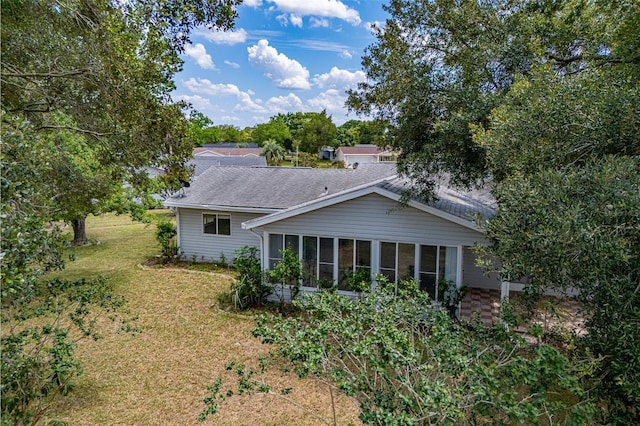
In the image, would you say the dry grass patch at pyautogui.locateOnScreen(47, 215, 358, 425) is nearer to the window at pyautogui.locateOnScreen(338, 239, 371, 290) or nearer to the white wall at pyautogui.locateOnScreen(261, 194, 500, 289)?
the window at pyautogui.locateOnScreen(338, 239, 371, 290)

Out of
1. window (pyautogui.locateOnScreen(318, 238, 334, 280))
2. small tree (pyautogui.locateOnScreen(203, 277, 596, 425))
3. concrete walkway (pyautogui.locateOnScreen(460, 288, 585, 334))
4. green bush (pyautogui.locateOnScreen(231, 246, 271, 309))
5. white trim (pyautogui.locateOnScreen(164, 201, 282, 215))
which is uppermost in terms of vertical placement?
white trim (pyautogui.locateOnScreen(164, 201, 282, 215))

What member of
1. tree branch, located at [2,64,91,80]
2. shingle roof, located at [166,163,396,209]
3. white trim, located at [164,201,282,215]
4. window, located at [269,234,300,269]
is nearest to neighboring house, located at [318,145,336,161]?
shingle roof, located at [166,163,396,209]

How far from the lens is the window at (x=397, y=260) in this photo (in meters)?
10.5

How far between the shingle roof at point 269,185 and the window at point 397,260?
4.53 metres

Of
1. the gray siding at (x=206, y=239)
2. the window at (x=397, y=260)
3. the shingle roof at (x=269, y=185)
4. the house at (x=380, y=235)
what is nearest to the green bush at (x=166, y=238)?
the gray siding at (x=206, y=239)

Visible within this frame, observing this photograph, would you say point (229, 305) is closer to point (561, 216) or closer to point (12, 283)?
point (12, 283)

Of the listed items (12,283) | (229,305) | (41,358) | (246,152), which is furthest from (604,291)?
(246,152)

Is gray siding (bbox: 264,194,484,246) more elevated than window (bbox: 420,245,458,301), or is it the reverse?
gray siding (bbox: 264,194,484,246)

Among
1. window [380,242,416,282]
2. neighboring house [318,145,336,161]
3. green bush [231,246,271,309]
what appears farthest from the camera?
neighboring house [318,145,336,161]

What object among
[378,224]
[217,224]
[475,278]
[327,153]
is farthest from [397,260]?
[327,153]

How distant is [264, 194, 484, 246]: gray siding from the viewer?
998cm

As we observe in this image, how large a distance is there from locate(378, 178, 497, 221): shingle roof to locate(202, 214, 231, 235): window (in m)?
7.08

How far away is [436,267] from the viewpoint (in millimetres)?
10312

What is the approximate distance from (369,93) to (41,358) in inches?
347
